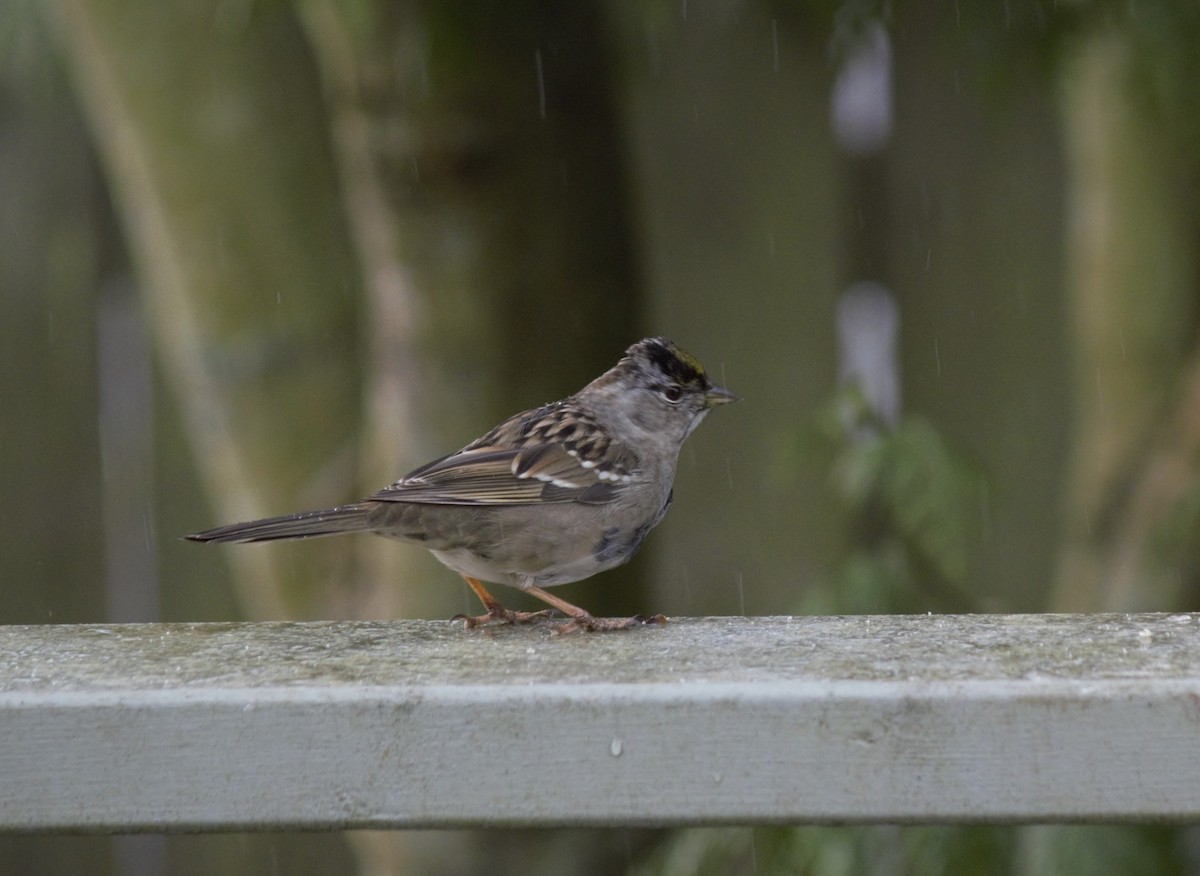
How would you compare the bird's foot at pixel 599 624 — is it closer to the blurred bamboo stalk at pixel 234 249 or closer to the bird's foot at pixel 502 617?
the bird's foot at pixel 502 617

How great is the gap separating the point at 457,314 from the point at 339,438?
622 mm

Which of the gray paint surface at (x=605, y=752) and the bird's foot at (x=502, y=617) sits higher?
the gray paint surface at (x=605, y=752)

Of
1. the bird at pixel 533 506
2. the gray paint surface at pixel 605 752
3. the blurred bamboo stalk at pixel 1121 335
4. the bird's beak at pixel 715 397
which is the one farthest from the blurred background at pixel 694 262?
the gray paint surface at pixel 605 752

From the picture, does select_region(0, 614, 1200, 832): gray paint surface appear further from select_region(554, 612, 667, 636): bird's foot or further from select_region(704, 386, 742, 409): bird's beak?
select_region(704, 386, 742, 409): bird's beak

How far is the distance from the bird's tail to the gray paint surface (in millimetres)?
511

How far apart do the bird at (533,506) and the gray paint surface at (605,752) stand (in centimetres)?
91

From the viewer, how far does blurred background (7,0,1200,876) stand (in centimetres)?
343

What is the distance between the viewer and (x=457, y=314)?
11.6 feet

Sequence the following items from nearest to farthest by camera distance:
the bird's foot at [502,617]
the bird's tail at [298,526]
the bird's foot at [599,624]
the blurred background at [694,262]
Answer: the bird's tail at [298,526], the bird's foot at [599,624], the bird's foot at [502,617], the blurred background at [694,262]

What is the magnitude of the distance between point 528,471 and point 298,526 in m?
0.55

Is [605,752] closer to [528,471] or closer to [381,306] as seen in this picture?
[528,471]

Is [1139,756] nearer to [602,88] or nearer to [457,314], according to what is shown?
[457,314]

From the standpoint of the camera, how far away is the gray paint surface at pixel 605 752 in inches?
52.7

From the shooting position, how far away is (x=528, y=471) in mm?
2623
